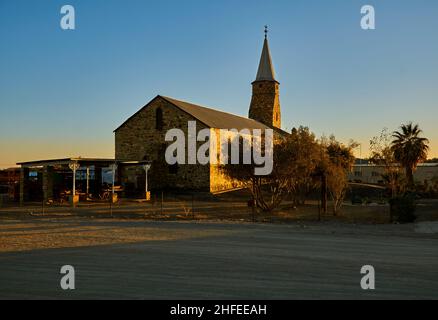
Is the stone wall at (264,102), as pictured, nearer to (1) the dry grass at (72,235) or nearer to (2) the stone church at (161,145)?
(2) the stone church at (161,145)

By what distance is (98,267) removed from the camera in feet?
30.2

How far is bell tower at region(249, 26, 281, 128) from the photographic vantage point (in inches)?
2478

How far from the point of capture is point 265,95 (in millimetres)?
63250

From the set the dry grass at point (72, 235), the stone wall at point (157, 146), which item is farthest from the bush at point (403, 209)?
the stone wall at point (157, 146)

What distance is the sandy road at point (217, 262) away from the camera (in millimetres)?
7305

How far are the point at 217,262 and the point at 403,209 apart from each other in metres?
12.7

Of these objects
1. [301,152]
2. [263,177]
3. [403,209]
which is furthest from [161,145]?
[403,209]

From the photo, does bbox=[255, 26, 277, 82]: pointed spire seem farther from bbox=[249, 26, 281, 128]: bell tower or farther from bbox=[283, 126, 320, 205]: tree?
bbox=[283, 126, 320, 205]: tree

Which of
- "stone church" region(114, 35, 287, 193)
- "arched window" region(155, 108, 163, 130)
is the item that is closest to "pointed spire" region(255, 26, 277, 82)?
"stone church" region(114, 35, 287, 193)

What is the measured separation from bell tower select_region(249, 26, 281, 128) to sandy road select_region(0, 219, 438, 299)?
155 feet

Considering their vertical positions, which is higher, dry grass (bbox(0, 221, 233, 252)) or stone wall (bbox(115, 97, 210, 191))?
stone wall (bbox(115, 97, 210, 191))

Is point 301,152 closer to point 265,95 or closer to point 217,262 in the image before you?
point 217,262

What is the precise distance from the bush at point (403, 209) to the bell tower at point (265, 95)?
4348cm
